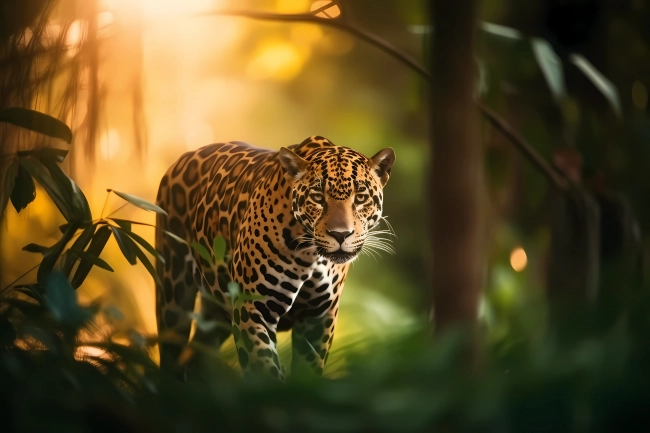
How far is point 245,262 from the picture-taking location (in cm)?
164

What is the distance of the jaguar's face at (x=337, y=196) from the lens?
1.43m

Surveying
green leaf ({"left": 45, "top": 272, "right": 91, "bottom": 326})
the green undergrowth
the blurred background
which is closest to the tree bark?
the blurred background

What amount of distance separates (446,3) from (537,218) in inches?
64.4

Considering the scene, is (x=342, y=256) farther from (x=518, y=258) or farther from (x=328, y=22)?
(x=518, y=258)

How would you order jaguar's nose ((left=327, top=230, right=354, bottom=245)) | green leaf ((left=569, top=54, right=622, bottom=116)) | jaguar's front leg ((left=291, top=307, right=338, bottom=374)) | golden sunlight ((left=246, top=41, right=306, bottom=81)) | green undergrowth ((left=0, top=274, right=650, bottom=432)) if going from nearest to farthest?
green undergrowth ((left=0, top=274, right=650, bottom=432)) → jaguar's nose ((left=327, top=230, right=354, bottom=245)) → green leaf ((left=569, top=54, right=622, bottom=116)) → jaguar's front leg ((left=291, top=307, right=338, bottom=374)) → golden sunlight ((left=246, top=41, right=306, bottom=81))

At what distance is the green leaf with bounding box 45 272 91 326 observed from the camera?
0.67 metres

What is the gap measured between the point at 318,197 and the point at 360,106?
1.82 m

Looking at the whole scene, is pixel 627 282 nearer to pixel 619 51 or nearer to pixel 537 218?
pixel 619 51

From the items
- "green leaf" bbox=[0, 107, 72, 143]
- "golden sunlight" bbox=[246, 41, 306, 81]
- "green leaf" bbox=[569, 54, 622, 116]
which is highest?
"golden sunlight" bbox=[246, 41, 306, 81]

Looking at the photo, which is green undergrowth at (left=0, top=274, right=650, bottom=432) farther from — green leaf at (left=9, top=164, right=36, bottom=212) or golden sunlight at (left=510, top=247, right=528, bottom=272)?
golden sunlight at (left=510, top=247, right=528, bottom=272)

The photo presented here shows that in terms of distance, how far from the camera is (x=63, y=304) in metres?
0.70

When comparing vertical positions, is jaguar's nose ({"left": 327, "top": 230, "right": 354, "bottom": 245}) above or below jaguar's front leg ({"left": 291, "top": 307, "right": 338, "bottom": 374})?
above

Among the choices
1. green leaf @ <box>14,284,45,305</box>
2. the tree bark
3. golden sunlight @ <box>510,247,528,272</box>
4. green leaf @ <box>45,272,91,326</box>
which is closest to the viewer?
green leaf @ <box>45,272,91,326</box>

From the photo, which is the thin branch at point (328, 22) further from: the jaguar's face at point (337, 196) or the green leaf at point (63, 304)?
the green leaf at point (63, 304)
